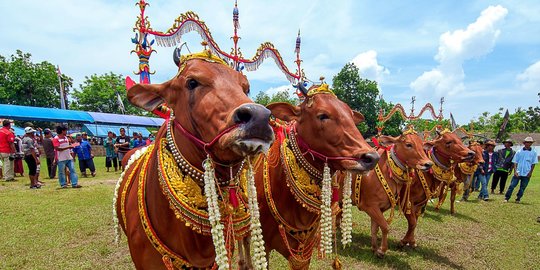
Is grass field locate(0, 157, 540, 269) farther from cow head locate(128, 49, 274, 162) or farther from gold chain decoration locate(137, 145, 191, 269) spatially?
cow head locate(128, 49, 274, 162)

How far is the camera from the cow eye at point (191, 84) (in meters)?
1.99

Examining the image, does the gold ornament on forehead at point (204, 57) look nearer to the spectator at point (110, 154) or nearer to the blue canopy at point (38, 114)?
the spectator at point (110, 154)

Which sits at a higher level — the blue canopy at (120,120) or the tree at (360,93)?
the tree at (360,93)

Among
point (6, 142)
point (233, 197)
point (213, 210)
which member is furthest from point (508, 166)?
point (6, 142)

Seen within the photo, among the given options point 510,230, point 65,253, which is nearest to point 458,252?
point 510,230

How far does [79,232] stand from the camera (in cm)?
593

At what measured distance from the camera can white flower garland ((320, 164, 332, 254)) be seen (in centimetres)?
304

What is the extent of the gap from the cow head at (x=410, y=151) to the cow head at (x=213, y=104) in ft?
14.6

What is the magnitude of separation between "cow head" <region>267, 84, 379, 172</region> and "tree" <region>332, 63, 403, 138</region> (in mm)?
36866

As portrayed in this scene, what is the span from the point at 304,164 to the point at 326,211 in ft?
1.74

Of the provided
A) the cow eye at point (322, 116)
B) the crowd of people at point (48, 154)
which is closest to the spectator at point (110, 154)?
the crowd of people at point (48, 154)

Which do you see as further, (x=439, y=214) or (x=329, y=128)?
(x=439, y=214)

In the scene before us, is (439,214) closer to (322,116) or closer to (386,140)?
(386,140)

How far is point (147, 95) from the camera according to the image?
2213mm
